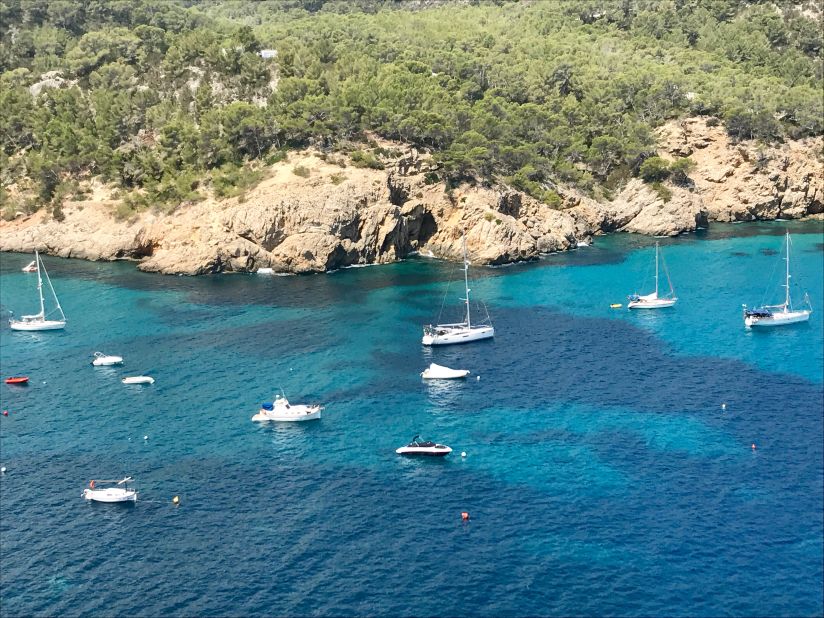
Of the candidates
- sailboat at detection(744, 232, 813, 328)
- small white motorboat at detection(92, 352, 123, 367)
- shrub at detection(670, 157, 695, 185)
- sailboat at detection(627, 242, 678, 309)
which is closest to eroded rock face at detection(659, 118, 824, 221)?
shrub at detection(670, 157, 695, 185)

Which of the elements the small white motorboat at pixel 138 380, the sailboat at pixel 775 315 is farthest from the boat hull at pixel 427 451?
the sailboat at pixel 775 315

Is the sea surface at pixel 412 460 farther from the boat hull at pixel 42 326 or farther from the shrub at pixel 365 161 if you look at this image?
the shrub at pixel 365 161

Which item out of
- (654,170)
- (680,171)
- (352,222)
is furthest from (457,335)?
(680,171)

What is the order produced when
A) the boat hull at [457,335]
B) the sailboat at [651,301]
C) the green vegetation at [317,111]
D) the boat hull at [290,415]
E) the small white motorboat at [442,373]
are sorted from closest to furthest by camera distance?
the boat hull at [290,415] < the small white motorboat at [442,373] < the boat hull at [457,335] < the sailboat at [651,301] < the green vegetation at [317,111]

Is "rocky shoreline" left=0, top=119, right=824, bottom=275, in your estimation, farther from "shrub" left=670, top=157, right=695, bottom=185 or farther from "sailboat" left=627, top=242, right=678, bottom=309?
"sailboat" left=627, top=242, right=678, bottom=309

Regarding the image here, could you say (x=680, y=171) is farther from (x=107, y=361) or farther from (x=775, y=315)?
(x=107, y=361)

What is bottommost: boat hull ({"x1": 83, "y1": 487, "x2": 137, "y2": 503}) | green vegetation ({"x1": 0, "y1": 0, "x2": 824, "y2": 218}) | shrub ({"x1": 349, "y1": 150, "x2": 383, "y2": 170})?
boat hull ({"x1": 83, "y1": 487, "x2": 137, "y2": 503})
